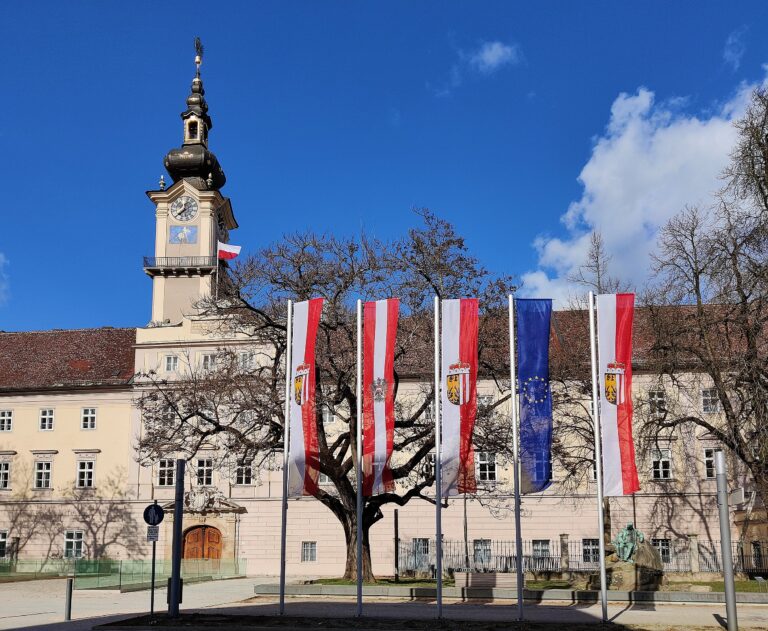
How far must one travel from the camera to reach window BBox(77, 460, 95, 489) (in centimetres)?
4853

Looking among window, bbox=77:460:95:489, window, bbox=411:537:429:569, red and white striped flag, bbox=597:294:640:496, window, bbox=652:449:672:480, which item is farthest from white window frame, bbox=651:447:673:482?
window, bbox=77:460:95:489

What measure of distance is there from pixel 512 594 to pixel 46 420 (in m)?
34.0

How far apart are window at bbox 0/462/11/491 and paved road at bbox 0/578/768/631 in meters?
22.6

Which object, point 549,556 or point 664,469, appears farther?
point 664,469

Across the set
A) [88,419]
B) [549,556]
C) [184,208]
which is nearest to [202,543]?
[88,419]

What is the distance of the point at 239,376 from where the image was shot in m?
29.5

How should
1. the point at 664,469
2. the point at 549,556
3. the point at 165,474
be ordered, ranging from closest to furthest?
the point at 549,556 → the point at 664,469 → the point at 165,474

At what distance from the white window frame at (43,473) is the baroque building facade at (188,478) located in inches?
3.1

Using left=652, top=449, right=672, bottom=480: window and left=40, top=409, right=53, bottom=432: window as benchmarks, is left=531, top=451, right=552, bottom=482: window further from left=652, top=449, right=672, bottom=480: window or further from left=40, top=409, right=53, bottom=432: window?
left=40, top=409, right=53, bottom=432: window

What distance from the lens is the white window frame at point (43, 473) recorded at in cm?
4919

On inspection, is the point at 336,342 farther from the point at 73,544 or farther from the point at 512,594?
the point at 73,544

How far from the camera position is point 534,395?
1914cm

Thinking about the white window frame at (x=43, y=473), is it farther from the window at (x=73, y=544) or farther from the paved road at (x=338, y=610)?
the paved road at (x=338, y=610)

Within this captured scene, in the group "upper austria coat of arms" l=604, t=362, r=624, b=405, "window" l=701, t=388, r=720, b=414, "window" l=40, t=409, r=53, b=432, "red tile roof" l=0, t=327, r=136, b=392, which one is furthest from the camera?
"red tile roof" l=0, t=327, r=136, b=392
